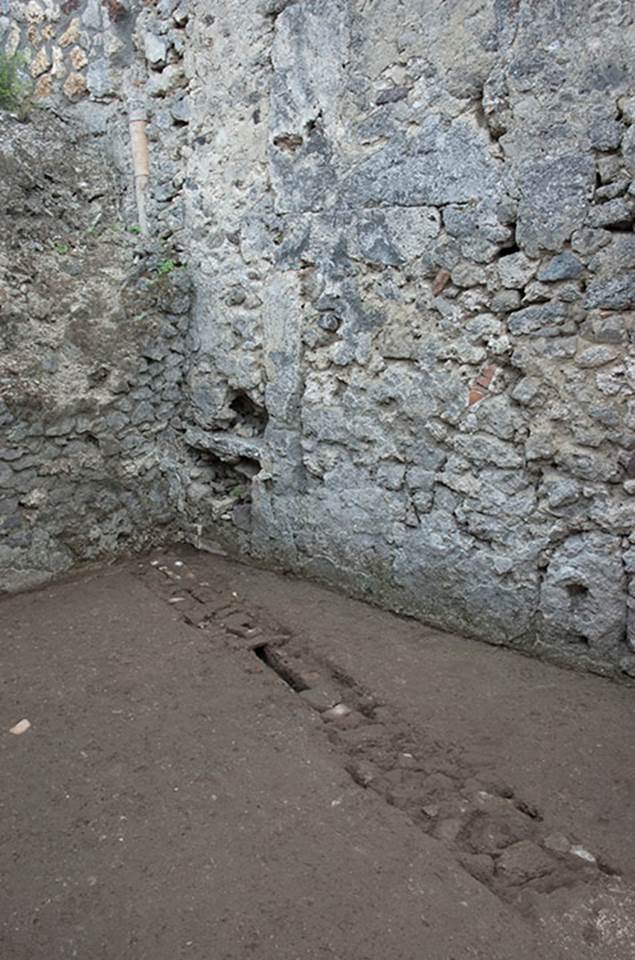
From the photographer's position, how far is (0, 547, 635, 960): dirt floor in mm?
1751

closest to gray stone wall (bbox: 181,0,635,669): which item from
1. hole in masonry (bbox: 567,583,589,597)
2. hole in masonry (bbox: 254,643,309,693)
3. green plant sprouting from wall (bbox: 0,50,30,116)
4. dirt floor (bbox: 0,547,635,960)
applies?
hole in masonry (bbox: 567,583,589,597)

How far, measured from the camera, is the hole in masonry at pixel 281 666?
2.88m

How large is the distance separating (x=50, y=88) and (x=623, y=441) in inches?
169

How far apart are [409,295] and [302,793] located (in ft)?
6.77

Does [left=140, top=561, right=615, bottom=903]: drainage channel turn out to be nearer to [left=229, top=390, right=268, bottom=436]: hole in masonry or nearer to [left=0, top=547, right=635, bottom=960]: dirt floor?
[left=0, top=547, right=635, bottom=960]: dirt floor

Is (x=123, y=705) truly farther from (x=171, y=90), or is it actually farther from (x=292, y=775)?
(x=171, y=90)

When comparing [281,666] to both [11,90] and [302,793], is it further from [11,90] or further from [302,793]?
[11,90]

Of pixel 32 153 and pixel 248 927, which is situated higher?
pixel 32 153

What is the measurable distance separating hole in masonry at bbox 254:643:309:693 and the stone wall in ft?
2.01

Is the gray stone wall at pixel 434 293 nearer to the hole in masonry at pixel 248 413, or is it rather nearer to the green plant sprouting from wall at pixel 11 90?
the hole in masonry at pixel 248 413

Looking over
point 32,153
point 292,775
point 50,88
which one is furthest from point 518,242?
point 50,88

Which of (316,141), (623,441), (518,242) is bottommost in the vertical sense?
(623,441)

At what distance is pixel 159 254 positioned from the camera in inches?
160

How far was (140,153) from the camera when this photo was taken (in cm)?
419
